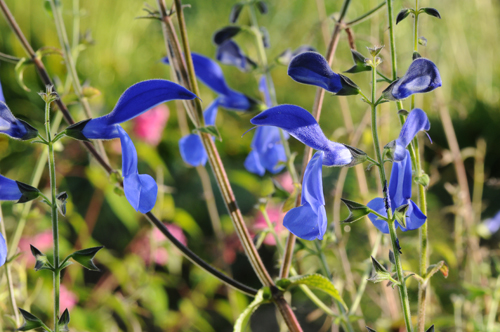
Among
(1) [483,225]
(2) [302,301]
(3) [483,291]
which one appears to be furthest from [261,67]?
(2) [302,301]

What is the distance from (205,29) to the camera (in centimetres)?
345

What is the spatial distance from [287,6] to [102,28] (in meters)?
1.60

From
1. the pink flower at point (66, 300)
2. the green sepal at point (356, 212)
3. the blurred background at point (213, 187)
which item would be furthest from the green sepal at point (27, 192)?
the pink flower at point (66, 300)

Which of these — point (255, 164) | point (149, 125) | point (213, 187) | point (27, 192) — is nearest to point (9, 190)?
point (27, 192)

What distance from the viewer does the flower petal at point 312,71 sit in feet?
1.19

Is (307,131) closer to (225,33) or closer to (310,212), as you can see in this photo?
(310,212)

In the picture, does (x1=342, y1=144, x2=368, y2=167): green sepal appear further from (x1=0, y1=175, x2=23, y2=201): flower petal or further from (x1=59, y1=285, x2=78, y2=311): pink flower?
(x1=59, y1=285, x2=78, y2=311): pink flower

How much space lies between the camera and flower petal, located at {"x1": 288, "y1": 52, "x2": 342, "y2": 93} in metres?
0.36

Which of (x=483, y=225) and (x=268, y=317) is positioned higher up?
(x=483, y=225)

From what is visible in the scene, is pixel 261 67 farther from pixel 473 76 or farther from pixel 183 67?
pixel 473 76

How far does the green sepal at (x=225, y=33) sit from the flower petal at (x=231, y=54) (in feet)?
0.10

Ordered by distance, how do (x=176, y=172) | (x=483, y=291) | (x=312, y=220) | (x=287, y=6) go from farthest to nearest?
(x=287, y=6), (x=176, y=172), (x=483, y=291), (x=312, y=220)

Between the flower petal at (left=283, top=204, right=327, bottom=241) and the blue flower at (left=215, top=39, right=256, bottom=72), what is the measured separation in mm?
333

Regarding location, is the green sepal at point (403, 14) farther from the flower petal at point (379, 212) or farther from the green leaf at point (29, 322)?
the green leaf at point (29, 322)
